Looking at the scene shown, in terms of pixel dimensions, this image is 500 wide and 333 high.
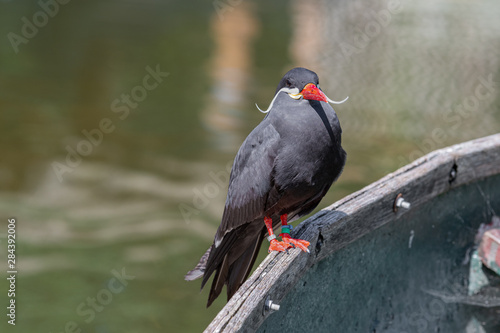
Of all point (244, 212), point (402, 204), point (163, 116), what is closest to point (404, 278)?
point (402, 204)

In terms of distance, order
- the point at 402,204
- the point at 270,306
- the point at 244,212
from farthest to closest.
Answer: the point at 402,204 < the point at 244,212 < the point at 270,306

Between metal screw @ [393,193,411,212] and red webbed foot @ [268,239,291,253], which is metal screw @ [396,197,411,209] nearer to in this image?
metal screw @ [393,193,411,212]

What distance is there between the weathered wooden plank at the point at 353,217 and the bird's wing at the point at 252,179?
191 millimetres

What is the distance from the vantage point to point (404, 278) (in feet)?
8.40

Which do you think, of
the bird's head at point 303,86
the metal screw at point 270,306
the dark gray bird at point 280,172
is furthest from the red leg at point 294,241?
the bird's head at point 303,86

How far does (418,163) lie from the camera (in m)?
2.71

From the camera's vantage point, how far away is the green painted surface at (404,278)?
2.24 meters

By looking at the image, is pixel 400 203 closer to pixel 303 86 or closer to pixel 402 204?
pixel 402 204

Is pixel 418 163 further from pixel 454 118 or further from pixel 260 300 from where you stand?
pixel 454 118

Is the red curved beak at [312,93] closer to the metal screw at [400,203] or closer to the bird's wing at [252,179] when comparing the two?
the bird's wing at [252,179]

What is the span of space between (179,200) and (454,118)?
4.09 metres

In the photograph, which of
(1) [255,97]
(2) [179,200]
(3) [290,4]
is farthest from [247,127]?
(3) [290,4]

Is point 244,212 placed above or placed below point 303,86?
below

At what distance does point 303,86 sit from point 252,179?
0.39 metres
